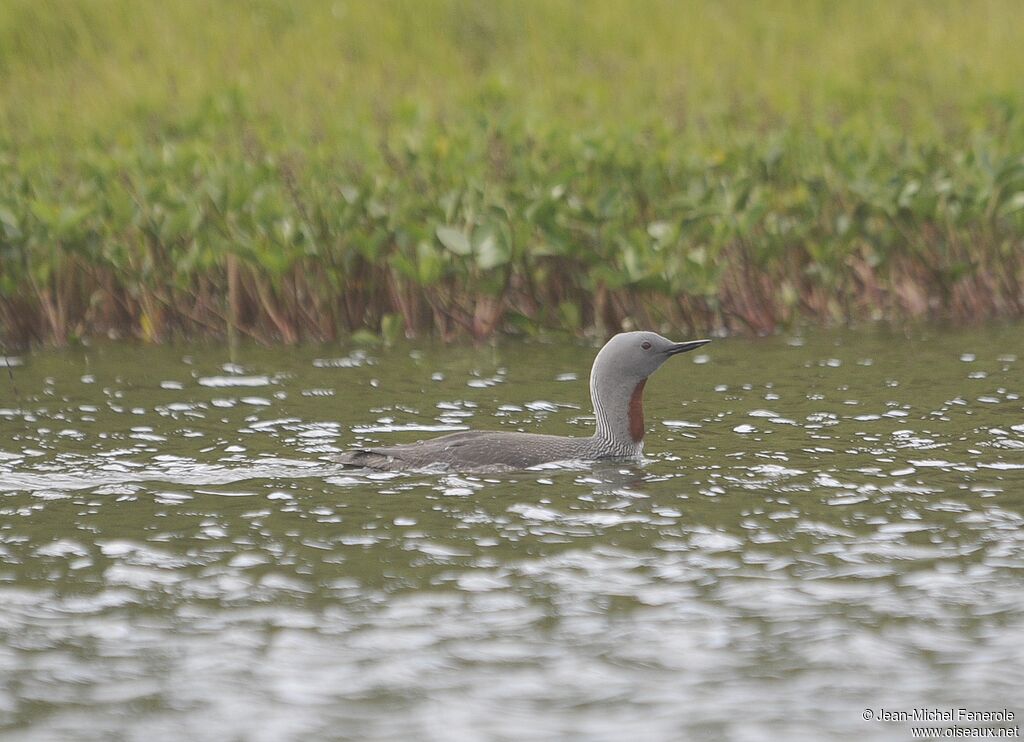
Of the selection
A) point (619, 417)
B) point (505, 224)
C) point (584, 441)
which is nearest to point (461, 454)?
point (584, 441)

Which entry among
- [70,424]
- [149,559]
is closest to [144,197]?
[70,424]

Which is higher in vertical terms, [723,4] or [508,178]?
[723,4]

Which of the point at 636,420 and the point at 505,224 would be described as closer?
the point at 636,420

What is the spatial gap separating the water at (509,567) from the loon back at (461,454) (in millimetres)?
149

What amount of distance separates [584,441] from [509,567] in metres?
2.46

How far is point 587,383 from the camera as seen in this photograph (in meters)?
12.5

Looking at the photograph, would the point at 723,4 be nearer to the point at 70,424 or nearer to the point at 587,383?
the point at 587,383

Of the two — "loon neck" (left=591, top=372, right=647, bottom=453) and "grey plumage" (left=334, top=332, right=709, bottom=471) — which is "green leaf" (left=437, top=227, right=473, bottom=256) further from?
"loon neck" (left=591, top=372, right=647, bottom=453)

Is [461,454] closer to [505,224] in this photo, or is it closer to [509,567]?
[509,567]

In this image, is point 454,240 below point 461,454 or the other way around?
the other way around

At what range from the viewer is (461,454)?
9.18 metres

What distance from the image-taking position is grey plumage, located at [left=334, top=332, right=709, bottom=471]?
918cm

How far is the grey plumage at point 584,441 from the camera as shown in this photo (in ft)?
30.1

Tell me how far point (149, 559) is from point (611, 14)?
18.9m
